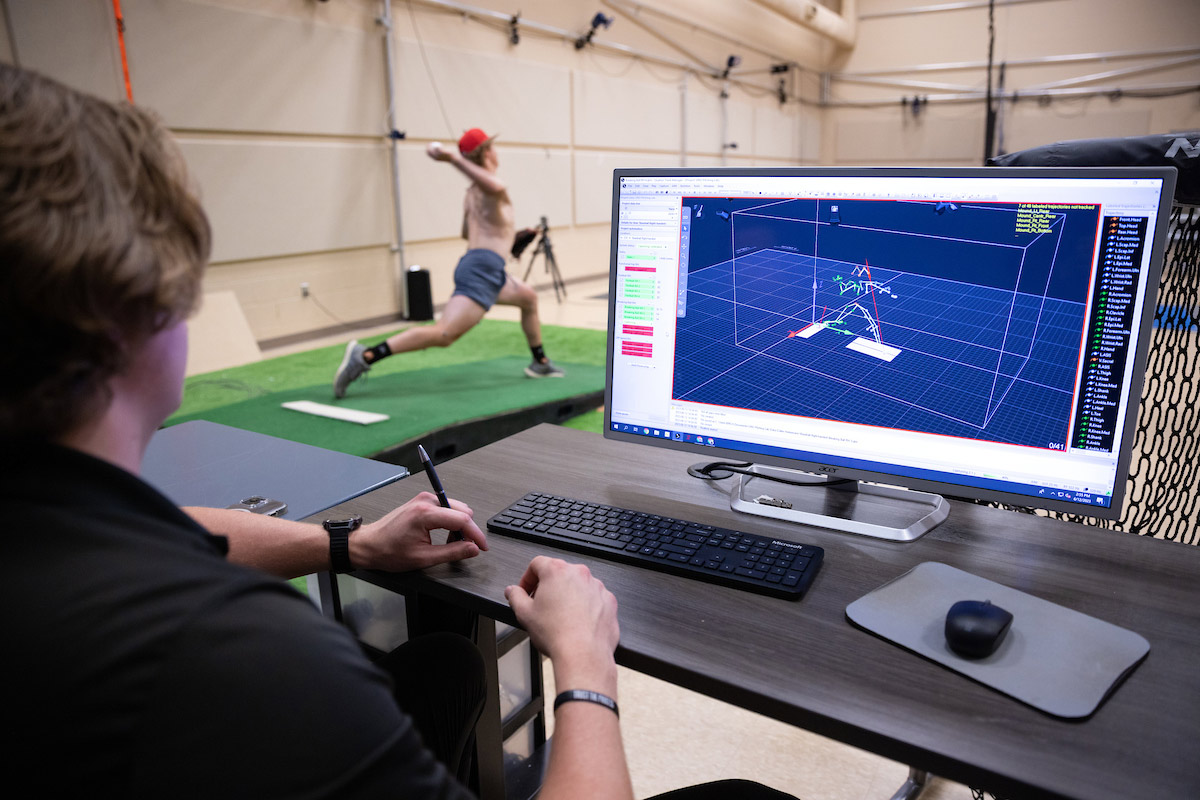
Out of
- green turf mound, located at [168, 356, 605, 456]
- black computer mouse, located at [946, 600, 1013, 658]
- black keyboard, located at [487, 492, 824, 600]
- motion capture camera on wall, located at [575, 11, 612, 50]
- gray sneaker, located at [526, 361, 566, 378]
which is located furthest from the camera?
motion capture camera on wall, located at [575, 11, 612, 50]

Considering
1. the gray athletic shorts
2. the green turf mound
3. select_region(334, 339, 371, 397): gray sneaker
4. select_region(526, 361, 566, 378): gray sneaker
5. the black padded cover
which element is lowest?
the green turf mound

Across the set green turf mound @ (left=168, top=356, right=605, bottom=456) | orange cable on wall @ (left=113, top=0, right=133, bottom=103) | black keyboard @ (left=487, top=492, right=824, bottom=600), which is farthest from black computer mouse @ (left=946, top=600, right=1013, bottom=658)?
orange cable on wall @ (left=113, top=0, right=133, bottom=103)

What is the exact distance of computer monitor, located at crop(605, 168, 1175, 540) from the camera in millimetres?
938

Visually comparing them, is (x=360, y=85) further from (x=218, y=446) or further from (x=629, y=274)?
(x=629, y=274)

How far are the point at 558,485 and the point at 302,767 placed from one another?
2.62 ft

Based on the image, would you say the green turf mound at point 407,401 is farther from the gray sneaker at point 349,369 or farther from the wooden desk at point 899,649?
the wooden desk at point 899,649

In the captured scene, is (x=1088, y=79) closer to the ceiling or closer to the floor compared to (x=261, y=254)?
closer to the ceiling

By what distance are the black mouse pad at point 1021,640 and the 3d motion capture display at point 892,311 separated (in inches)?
8.8

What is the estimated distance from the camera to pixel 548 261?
7215 mm

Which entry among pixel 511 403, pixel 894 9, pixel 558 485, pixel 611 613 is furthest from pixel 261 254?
pixel 894 9

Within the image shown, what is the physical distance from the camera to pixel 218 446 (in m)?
1.68

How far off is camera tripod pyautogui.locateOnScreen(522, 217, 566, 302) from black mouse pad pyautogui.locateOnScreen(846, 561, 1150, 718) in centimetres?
582

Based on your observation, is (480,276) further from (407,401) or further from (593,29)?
(593,29)

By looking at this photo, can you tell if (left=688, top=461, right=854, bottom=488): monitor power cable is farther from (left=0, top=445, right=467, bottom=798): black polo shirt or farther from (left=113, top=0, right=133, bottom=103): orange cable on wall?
(left=113, top=0, right=133, bottom=103): orange cable on wall
